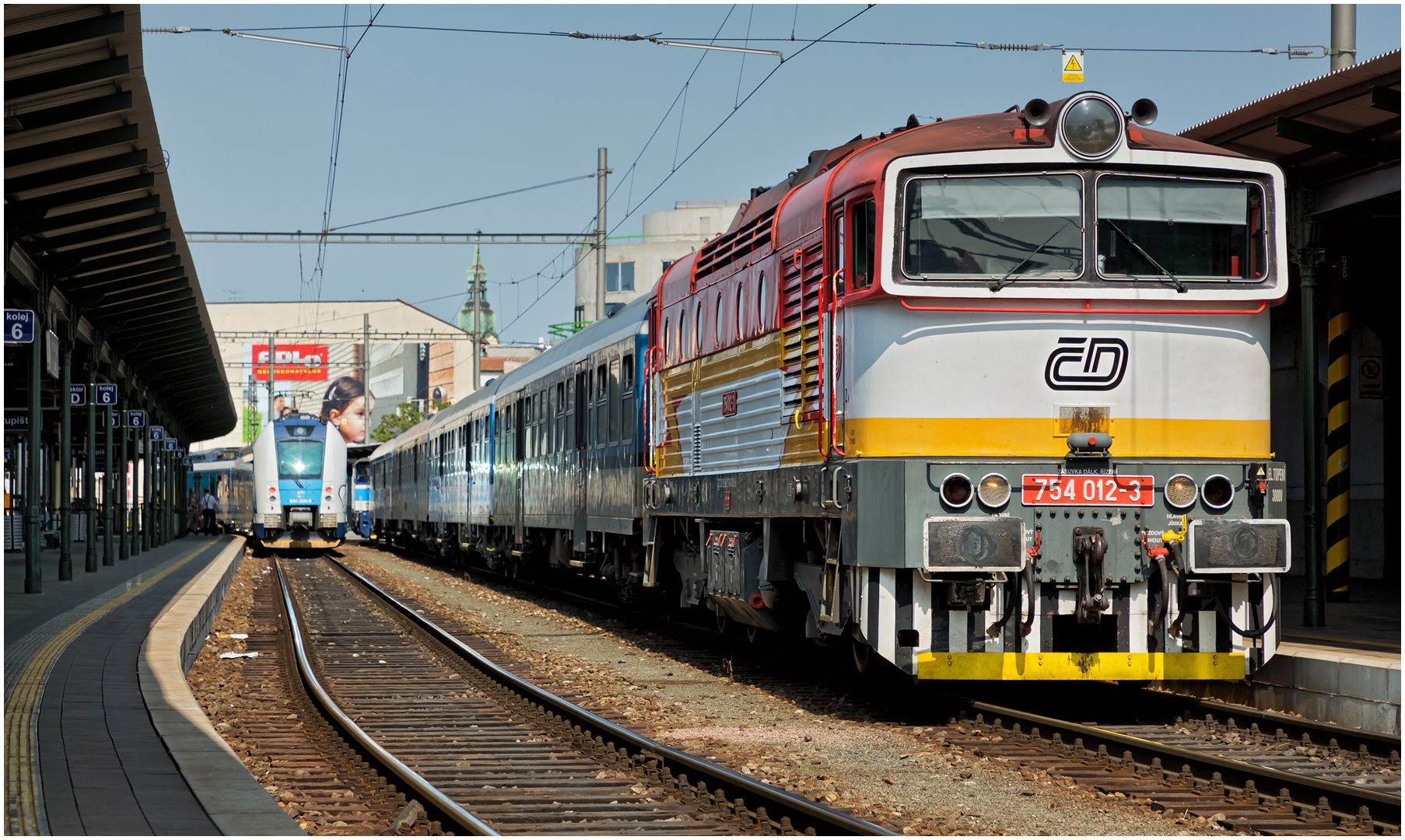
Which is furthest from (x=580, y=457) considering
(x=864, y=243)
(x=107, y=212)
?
(x=864, y=243)

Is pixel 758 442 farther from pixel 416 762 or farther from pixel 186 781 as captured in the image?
pixel 186 781

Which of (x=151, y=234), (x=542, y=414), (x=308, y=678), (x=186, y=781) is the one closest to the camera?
(x=186, y=781)

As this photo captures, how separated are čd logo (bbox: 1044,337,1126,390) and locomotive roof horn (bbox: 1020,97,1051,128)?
1.39 meters

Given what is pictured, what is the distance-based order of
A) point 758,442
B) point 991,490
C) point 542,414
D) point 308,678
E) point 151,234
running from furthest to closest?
1. point 542,414
2. point 151,234
3. point 308,678
4. point 758,442
5. point 991,490

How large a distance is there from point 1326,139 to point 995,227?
3975 millimetres

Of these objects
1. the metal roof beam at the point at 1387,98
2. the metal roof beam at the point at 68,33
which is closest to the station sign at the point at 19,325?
the metal roof beam at the point at 68,33

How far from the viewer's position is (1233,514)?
9125 millimetres

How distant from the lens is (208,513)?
60.3 m

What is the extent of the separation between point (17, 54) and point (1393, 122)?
11.0m

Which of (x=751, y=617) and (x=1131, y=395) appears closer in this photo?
(x=1131, y=395)

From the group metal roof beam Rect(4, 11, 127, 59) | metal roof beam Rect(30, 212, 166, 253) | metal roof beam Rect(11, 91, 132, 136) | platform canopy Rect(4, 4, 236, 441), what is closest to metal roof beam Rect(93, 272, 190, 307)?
platform canopy Rect(4, 4, 236, 441)

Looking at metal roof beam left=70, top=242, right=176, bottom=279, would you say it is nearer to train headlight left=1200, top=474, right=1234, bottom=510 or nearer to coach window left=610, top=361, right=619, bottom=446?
coach window left=610, top=361, right=619, bottom=446

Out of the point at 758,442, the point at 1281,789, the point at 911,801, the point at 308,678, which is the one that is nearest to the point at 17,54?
the point at 308,678

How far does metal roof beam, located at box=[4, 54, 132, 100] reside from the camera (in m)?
13.0
